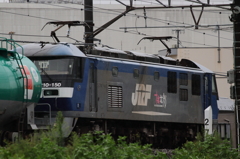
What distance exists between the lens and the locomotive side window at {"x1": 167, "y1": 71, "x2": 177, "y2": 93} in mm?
23719

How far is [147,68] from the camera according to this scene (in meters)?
22.5

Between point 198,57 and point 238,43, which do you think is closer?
point 238,43

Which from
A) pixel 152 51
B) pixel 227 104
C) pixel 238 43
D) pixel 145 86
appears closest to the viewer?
pixel 238 43

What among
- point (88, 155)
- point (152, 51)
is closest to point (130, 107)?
point (88, 155)

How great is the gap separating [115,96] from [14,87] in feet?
20.1

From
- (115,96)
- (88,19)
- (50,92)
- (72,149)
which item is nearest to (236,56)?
(115,96)

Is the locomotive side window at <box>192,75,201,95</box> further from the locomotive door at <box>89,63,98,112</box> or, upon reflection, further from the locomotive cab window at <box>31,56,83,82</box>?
the locomotive cab window at <box>31,56,83,82</box>

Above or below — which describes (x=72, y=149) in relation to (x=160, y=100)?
below

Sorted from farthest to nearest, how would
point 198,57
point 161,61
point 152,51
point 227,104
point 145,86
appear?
point 152,51
point 198,57
point 227,104
point 161,61
point 145,86

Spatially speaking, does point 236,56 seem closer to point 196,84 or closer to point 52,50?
Answer: point 196,84

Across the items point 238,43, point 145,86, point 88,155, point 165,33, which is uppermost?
point 165,33

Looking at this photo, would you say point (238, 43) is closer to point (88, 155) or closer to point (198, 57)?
point (88, 155)

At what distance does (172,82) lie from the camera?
23.9 metres

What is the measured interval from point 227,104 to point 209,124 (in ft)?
65.4
